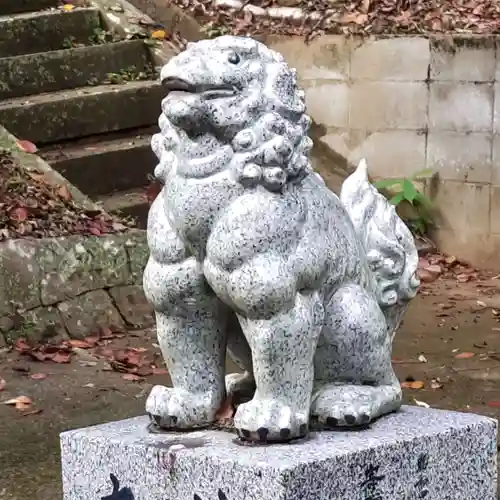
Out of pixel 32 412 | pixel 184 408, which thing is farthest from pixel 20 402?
pixel 184 408

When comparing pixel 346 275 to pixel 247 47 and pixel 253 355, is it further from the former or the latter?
pixel 247 47

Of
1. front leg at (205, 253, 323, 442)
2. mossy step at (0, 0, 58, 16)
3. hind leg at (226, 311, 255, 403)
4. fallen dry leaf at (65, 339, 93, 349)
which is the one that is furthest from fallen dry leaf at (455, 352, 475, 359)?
mossy step at (0, 0, 58, 16)

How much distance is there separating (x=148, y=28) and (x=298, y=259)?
267 inches

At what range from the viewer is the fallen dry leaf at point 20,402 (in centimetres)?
550

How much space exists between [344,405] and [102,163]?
5268 mm

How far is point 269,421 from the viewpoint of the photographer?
9.66 feet

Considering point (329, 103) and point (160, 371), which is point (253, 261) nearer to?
point (160, 371)

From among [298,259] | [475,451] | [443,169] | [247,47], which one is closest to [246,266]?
[298,259]

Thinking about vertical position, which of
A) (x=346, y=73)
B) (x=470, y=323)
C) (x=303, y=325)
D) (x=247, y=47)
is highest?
(x=247, y=47)

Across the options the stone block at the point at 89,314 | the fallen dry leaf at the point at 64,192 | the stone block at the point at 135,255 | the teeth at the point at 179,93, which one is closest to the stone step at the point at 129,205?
the fallen dry leaf at the point at 64,192

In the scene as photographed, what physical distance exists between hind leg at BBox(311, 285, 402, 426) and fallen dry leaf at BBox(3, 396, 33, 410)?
8.67ft

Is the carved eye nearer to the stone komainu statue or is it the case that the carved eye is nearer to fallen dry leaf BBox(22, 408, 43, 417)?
the stone komainu statue

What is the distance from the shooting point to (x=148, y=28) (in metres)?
9.45

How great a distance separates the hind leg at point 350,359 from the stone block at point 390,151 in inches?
213
